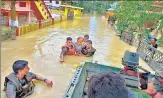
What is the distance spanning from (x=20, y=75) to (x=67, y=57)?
467cm

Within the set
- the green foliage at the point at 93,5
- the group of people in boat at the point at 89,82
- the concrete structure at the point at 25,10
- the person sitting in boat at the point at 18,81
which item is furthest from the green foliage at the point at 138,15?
the green foliage at the point at 93,5

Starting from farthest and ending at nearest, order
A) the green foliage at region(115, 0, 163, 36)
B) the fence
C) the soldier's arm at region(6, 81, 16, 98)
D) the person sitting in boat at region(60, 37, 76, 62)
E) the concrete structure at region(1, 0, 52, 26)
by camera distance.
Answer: the concrete structure at region(1, 0, 52, 26) → the green foliage at region(115, 0, 163, 36) → the person sitting in boat at region(60, 37, 76, 62) → the fence → the soldier's arm at region(6, 81, 16, 98)

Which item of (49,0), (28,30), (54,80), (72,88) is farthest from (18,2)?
(49,0)

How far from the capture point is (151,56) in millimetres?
10188

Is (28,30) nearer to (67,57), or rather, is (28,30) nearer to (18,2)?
(18,2)

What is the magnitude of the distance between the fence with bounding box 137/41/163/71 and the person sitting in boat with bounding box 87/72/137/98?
7404mm

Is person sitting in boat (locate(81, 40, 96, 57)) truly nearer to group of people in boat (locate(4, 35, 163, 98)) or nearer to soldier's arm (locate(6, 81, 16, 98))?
group of people in boat (locate(4, 35, 163, 98))

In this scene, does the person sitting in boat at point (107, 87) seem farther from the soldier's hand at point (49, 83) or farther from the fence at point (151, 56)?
the fence at point (151, 56)

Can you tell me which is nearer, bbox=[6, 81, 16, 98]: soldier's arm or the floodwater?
bbox=[6, 81, 16, 98]: soldier's arm

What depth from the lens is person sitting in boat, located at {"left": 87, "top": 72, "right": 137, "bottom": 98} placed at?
5.73 ft

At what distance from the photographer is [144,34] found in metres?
13.8

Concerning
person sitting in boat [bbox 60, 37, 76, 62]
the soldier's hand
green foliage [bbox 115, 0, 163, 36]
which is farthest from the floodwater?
green foliage [bbox 115, 0, 163, 36]

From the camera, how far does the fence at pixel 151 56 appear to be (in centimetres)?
928

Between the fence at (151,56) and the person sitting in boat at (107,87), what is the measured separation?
740cm
